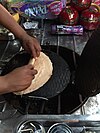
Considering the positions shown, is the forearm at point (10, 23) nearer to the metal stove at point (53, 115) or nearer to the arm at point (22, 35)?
the arm at point (22, 35)

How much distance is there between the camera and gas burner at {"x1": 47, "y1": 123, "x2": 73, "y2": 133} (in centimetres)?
79

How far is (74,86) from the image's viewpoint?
42.1 inches

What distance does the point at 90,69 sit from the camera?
917 millimetres

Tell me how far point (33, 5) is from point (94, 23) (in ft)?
1.46

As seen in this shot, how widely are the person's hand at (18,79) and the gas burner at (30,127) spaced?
0.45 ft

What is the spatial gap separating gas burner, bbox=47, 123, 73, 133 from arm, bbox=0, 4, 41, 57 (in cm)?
39

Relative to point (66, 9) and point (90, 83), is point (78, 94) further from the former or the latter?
point (66, 9)

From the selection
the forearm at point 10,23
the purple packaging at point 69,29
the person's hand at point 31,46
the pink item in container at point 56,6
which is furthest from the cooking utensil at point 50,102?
the pink item in container at point 56,6

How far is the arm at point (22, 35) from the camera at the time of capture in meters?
1.08

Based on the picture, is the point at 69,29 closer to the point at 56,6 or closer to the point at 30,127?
the point at 56,6

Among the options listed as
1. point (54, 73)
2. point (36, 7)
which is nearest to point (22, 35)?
point (54, 73)

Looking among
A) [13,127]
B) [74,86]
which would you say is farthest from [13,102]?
[74,86]

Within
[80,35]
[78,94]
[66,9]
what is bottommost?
[78,94]

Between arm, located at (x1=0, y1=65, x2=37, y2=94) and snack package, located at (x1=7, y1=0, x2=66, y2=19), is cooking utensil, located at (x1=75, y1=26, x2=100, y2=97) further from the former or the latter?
snack package, located at (x1=7, y1=0, x2=66, y2=19)
